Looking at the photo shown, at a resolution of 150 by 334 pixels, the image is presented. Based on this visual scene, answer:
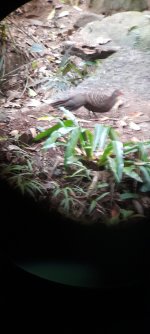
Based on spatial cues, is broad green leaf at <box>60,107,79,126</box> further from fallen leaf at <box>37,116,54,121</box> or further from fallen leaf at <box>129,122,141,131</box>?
fallen leaf at <box>129,122,141,131</box>

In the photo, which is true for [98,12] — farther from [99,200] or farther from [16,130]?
[99,200]

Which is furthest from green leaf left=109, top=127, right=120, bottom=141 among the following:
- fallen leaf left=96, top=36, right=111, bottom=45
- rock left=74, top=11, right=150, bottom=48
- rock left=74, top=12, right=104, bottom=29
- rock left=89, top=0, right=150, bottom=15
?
rock left=89, top=0, right=150, bottom=15

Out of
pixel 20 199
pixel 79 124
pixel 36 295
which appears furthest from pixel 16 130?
pixel 36 295

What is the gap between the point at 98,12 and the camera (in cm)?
273

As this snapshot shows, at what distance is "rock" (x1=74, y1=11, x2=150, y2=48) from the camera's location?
217 cm

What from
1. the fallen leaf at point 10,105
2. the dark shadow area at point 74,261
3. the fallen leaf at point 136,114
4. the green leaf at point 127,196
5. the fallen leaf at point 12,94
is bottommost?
the dark shadow area at point 74,261

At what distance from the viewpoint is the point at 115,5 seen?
2.71 meters

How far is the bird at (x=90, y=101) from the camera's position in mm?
1604

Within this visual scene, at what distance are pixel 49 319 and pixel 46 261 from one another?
0.67 feet

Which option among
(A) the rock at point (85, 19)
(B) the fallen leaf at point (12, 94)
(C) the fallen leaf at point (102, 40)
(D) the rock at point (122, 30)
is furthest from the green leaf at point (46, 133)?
(A) the rock at point (85, 19)

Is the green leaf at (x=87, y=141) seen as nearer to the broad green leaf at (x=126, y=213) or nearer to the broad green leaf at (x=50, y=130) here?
the broad green leaf at (x=50, y=130)

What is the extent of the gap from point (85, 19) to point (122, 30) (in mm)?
394

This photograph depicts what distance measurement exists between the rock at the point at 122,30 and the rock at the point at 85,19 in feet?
0.15

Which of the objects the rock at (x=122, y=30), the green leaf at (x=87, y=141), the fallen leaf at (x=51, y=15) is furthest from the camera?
the fallen leaf at (x=51, y=15)
